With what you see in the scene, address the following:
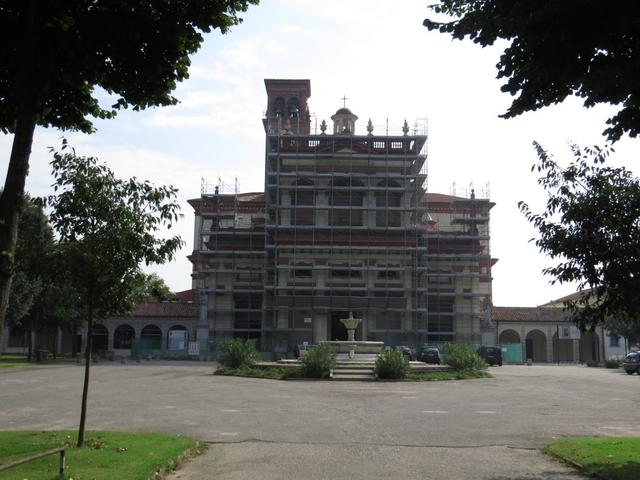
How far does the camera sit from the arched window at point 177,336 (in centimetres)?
6312

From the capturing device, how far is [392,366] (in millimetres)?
30250

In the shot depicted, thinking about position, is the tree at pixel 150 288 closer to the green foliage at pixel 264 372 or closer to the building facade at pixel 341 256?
the green foliage at pixel 264 372

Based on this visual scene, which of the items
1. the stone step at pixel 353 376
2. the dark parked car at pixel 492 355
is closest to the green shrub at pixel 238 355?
the stone step at pixel 353 376

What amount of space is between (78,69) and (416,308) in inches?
2003

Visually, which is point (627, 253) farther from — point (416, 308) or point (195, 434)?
point (416, 308)

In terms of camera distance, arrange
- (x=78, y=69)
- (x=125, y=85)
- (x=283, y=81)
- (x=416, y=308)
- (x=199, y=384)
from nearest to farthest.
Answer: (x=78, y=69)
(x=125, y=85)
(x=199, y=384)
(x=416, y=308)
(x=283, y=81)

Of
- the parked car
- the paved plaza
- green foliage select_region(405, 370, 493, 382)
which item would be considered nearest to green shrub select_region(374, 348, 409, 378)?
green foliage select_region(405, 370, 493, 382)

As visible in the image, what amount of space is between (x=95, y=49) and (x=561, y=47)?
6736mm

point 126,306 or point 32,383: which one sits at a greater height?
point 126,306

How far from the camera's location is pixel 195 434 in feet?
43.4

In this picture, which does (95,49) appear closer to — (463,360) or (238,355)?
(238,355)

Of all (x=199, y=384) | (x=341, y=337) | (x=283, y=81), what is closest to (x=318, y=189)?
(x=341, y=337)

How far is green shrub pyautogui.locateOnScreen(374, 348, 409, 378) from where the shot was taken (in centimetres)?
3023

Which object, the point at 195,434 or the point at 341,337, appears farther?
the point at 341,337
